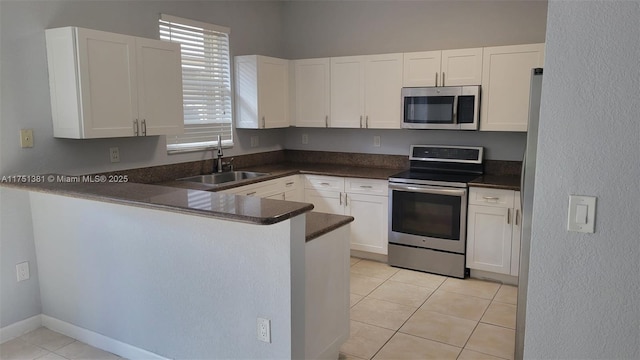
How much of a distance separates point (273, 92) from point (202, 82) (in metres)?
0.75

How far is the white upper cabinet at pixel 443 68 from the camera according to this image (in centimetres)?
421

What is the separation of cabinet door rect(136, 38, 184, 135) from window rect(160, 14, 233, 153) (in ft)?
1.76

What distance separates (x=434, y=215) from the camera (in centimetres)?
426

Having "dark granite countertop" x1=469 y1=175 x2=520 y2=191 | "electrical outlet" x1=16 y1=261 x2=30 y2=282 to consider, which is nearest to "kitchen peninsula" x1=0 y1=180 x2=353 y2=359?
"electrical outlet" x1=16 y1=261 x2=30 y2=282

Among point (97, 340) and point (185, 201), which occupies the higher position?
point (185, 201)

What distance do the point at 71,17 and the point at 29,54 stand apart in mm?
439

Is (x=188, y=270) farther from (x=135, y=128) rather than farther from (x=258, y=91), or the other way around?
(x=258, y=91)

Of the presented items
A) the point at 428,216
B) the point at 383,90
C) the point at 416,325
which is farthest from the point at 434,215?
the point at 383,90

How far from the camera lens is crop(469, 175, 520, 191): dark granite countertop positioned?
394cm

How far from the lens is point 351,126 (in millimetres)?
4922

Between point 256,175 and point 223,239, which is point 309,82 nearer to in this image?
point 256,175

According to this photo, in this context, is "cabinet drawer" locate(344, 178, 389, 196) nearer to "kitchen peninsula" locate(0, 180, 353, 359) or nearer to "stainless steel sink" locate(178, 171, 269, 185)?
"stainless steel sink" locate(178, 171, 269, 185)

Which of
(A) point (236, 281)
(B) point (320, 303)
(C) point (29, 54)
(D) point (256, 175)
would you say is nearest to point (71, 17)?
(C) point (29, 54)

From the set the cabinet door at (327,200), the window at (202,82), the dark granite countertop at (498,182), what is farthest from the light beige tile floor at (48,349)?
the dark granite countertop at (498,182)
